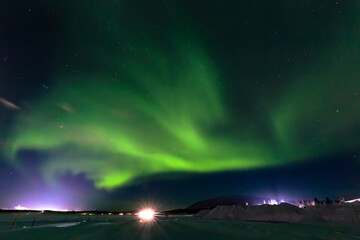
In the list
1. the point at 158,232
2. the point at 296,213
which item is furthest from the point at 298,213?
the point at 158,232

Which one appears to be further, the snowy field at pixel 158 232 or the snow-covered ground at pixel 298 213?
the snow-covered ground at pixel 298 213

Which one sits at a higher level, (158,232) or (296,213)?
(296,213)

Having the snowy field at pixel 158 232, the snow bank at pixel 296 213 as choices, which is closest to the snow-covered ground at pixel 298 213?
the snow bank at pixel 296 213

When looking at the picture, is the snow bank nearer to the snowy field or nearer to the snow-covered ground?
the snow-covered ground

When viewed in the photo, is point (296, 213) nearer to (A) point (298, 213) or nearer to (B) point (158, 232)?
(A) point (298, 213)

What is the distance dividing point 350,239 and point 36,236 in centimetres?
2947

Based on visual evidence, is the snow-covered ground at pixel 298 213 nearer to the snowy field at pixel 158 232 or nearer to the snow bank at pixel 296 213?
the snow bank at pixel 296 213

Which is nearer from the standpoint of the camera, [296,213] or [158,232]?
[158,232]

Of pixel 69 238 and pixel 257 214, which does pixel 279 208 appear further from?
pixel 69 238

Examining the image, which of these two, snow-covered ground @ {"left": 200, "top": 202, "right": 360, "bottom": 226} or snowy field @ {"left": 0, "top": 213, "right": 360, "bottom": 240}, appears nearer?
snowy field @ {"left": 0, "top": 213, "right": 360, "bottom": 240}

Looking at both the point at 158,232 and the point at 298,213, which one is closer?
the point at 158,232

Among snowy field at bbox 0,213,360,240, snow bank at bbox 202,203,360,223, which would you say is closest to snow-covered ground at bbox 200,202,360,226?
snow bank at bbox 202,203,360,223

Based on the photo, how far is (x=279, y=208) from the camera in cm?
8900

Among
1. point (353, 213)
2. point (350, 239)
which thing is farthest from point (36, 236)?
point (353, 213)
